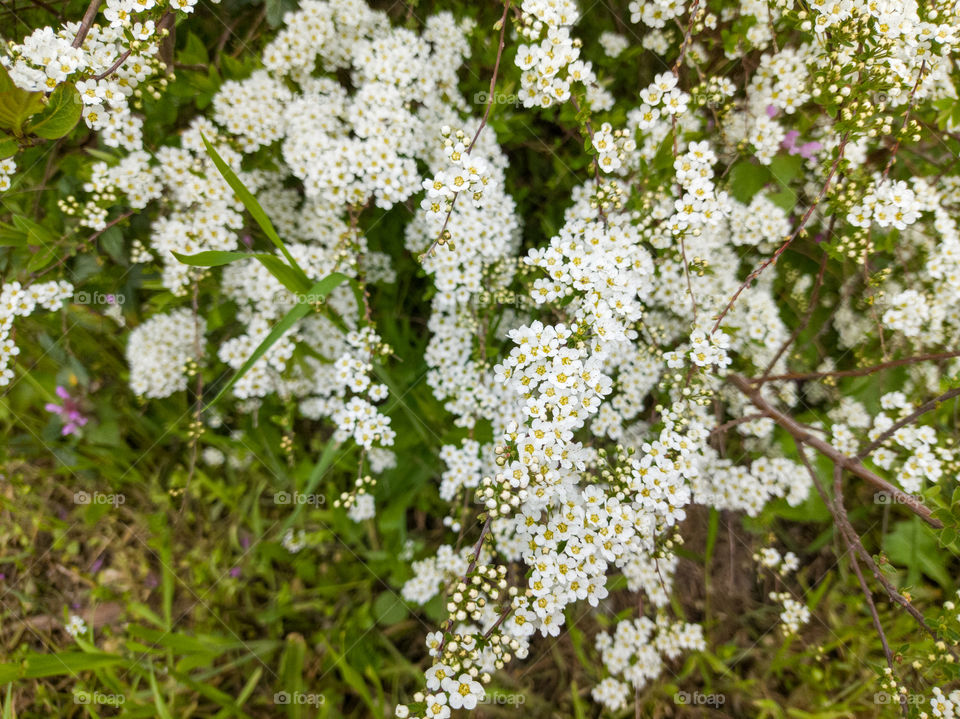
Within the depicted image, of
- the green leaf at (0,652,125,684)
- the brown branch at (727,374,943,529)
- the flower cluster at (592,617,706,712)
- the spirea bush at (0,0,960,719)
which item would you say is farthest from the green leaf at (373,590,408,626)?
the brown branch at (727,374,943,529)

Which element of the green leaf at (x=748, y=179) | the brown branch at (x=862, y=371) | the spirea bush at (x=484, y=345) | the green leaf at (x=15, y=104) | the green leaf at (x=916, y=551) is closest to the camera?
the green leaf at (x=15, y=104)

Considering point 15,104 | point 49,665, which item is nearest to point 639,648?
point 49,665

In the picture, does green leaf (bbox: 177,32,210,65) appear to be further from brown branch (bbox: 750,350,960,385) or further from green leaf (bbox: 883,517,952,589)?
green leaf (bbox: 883,517,952,589)

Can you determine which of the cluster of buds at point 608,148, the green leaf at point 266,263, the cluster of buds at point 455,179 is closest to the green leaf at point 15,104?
the green leaf at point 266,263

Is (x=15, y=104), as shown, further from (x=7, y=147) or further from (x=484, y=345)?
(x=484, y=345)

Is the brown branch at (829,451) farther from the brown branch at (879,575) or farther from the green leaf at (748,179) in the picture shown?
the green leaf at (748,179)
